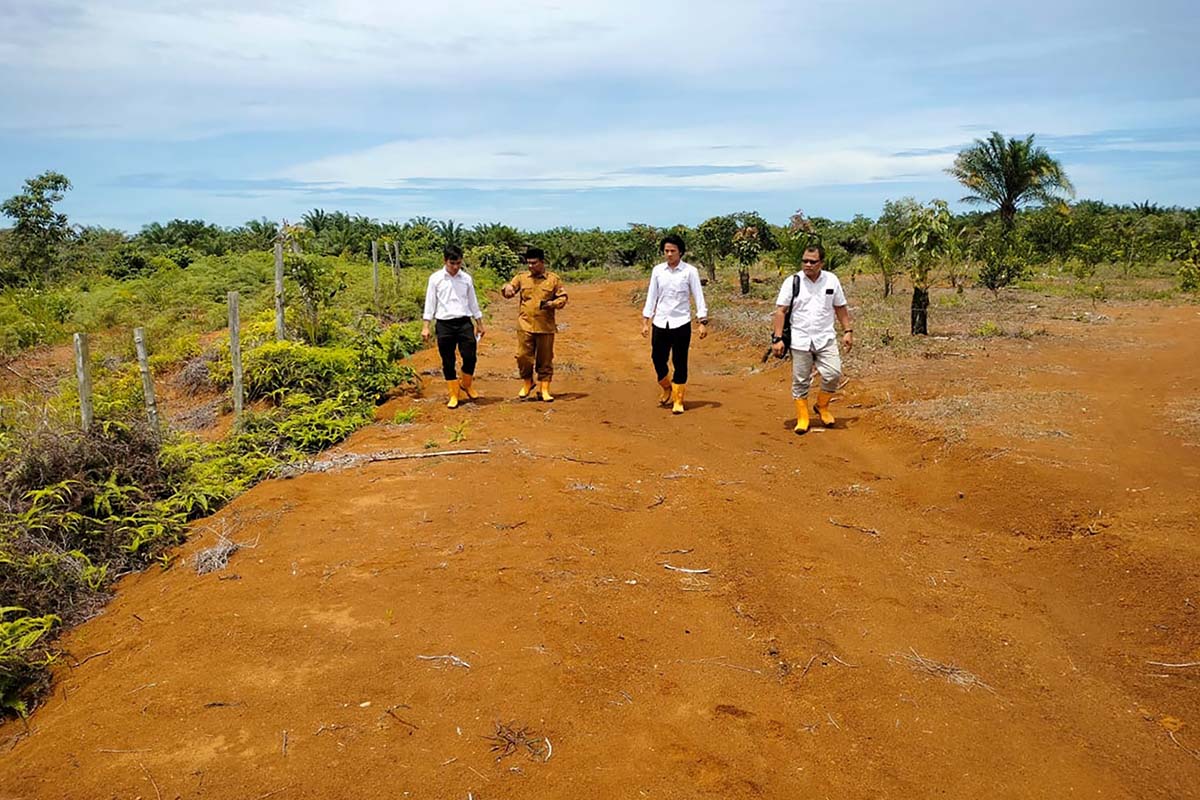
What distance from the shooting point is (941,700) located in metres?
3.49

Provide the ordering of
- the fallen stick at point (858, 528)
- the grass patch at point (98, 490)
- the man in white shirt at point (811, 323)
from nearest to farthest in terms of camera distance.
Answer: the grass patch at point (98, 490) < the fallen stick at point (858, 528) < the man in white shirt at point (811, 323)

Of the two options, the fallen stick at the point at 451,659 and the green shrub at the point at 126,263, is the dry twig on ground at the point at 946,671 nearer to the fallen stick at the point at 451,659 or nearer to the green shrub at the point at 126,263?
the fallen stick at the point at 451,659

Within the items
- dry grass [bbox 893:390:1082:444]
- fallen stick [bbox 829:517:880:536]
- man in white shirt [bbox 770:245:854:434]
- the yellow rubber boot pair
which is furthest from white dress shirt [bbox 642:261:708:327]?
fallen stick [bbox 829:517:880:536]

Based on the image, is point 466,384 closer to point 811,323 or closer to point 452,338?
point 452,338

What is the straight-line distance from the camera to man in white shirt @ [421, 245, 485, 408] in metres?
8.41

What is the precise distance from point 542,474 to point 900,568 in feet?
8.57

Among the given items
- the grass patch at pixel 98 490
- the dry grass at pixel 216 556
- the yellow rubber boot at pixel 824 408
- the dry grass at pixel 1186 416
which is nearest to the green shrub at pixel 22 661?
the grass patch at pixel 98 490

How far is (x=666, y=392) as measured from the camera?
8836mm

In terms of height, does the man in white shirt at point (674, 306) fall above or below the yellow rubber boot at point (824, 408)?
above

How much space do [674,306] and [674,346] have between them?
0.43 meters

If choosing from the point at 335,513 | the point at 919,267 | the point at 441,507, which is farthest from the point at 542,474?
the point at 919,267

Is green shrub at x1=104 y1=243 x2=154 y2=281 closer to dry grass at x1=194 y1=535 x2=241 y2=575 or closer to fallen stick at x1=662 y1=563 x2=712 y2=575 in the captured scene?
dry grass at x1=194 y1=535 x2=241 y2=575

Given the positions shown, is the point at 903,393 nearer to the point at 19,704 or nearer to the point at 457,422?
the point at 457,422

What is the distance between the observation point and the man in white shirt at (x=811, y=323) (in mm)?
7398
